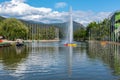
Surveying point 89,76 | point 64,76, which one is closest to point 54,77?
point 64,76

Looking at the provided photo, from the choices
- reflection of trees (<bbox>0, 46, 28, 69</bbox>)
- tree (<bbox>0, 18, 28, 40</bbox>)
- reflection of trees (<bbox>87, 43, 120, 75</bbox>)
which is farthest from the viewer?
tree (<bbox>0, 18, 28, 40</bbox>)

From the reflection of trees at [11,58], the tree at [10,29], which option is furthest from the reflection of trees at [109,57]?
the tree at [10,29]

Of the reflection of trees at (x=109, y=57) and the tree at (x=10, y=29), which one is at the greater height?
the tree at (x=10, y=29)

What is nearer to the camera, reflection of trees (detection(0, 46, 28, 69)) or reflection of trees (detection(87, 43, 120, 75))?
reflection of trees (detection(87, 43, 120, 75))

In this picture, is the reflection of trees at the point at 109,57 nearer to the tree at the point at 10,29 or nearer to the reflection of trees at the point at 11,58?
the reflection of trees at the point at 11,58

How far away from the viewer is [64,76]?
27.6 m

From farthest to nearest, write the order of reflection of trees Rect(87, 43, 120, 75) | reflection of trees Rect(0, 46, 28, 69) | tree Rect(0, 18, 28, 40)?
tree Rect(0, 18, 28, 40), reflection of trees Rect(0, 46, 28, 69), reflection of trees Rect(87, 43, 120, 75)

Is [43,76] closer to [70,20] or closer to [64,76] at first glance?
[64,76]

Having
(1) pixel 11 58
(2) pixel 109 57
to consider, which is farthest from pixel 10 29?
(2) pixel 109 57

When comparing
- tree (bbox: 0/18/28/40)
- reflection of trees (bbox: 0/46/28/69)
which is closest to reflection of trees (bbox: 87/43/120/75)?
reflection of trees (bbox: 0/46/28/69)

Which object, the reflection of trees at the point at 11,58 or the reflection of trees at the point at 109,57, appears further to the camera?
the reflection of trees at the point at 11,58

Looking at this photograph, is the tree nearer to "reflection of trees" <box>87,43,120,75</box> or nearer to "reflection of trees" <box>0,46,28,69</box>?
"reflection of trees" <box>87,43,120,75</box>

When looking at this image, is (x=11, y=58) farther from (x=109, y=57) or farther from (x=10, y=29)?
(x=10, y=29)

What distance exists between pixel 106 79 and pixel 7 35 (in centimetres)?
16405
